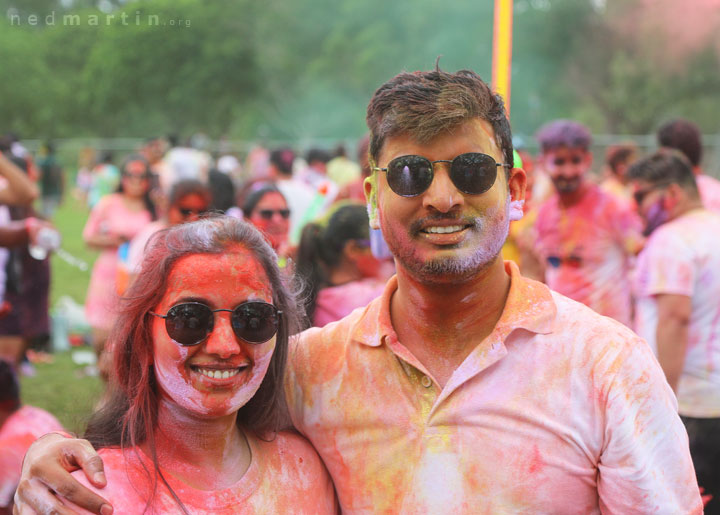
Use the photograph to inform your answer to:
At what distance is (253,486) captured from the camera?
2.10 m

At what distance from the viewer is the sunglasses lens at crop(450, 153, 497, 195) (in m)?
2.04

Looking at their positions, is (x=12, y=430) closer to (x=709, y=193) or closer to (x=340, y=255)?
(x=340, y=255)

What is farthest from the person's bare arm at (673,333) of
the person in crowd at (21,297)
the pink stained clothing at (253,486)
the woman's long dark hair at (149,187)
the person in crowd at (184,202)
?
the woman's long dark hair at (149,187)

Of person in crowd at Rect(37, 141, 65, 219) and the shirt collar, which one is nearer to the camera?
the shirt collar

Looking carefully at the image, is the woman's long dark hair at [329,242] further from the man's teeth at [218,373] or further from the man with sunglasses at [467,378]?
the man's teeth at [218,373]

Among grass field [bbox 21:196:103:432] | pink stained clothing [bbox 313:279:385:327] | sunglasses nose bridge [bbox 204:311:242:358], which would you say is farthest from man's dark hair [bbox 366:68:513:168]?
pink stained clothing [bbox 313:279:385:327]

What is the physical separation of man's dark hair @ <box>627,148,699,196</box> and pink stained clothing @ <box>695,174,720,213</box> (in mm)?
1287

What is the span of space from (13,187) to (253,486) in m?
4.03

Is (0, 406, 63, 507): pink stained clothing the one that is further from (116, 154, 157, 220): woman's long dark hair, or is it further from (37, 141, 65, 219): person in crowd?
(37, 141, 65, 219): person in crowd

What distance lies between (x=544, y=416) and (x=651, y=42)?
2285 cm

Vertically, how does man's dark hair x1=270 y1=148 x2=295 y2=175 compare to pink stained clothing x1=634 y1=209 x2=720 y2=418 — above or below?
above

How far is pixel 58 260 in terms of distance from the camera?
50.0 ft

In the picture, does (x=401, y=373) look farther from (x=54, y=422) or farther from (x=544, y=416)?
(x=54, y=422)

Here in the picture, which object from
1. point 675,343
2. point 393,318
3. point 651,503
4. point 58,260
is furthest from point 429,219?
point 58,260
